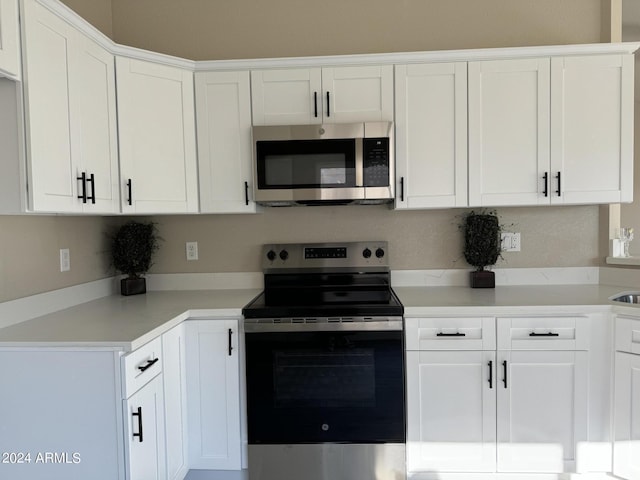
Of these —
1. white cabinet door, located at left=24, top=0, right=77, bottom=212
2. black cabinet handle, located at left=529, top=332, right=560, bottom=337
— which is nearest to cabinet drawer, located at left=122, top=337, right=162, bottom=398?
white cabinet door, located at left=24, top=0, right=77, bottom=212

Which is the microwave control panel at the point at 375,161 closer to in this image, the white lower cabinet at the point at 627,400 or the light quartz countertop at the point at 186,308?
the light quartz countertop at the point at 186,308

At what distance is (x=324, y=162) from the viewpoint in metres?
2.22

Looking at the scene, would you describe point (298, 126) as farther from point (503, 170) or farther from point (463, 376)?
point (463, 376)

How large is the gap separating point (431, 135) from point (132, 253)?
184 cm

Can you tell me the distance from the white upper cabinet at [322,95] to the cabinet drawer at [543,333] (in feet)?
4.06

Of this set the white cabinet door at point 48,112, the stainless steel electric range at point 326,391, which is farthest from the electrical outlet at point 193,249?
the white cabinet door at point 48,112

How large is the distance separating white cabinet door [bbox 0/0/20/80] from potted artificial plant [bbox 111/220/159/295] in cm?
114

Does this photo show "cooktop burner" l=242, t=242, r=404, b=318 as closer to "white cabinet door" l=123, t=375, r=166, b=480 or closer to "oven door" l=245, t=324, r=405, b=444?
"oven door" l=245, t=324, r=405, b=444

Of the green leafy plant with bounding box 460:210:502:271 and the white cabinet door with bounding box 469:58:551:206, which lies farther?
the green leafy plant with bounding box 460:210:502:271

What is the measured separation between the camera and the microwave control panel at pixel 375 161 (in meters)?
2.19

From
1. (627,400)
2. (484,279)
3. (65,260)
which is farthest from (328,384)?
(65,260)

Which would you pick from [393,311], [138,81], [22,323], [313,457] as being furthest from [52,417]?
[138,81]

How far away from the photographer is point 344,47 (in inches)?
101

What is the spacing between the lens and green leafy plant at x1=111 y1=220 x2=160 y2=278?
7.97 feet
